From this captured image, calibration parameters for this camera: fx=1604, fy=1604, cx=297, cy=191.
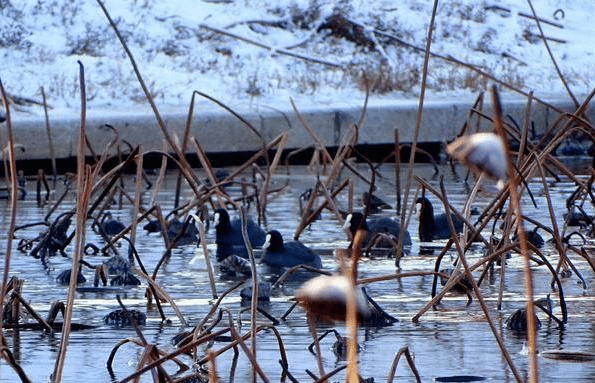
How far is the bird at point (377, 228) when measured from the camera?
242 inches

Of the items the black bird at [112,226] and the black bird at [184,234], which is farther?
the black bird at [112,226]

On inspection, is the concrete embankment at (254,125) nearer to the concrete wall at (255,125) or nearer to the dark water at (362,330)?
the concrete wall at (255,125)

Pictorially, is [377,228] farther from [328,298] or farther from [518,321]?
[328,298]

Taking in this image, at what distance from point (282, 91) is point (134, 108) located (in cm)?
196

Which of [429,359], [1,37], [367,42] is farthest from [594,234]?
[367,42]

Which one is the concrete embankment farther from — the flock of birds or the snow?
the flock of birds

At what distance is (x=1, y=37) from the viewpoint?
48.1 feet

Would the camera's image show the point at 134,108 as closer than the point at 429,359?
No

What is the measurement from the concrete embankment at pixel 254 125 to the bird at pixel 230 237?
4.00 metres

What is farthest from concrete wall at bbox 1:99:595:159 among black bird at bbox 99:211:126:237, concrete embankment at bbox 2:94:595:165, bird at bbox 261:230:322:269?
bird at bbox 261:230:322:269

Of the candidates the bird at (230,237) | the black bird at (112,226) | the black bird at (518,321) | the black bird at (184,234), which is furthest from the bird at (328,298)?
the black bird at (112,226)

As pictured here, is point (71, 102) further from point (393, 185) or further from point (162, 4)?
point (162, 4)

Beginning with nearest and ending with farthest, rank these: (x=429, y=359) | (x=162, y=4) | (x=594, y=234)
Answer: (x=429, y=359) < (x=594, y=234) < (x=162, y=4)

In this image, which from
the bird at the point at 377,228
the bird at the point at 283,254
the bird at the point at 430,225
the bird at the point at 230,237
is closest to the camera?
the bird at the point at 283,254
